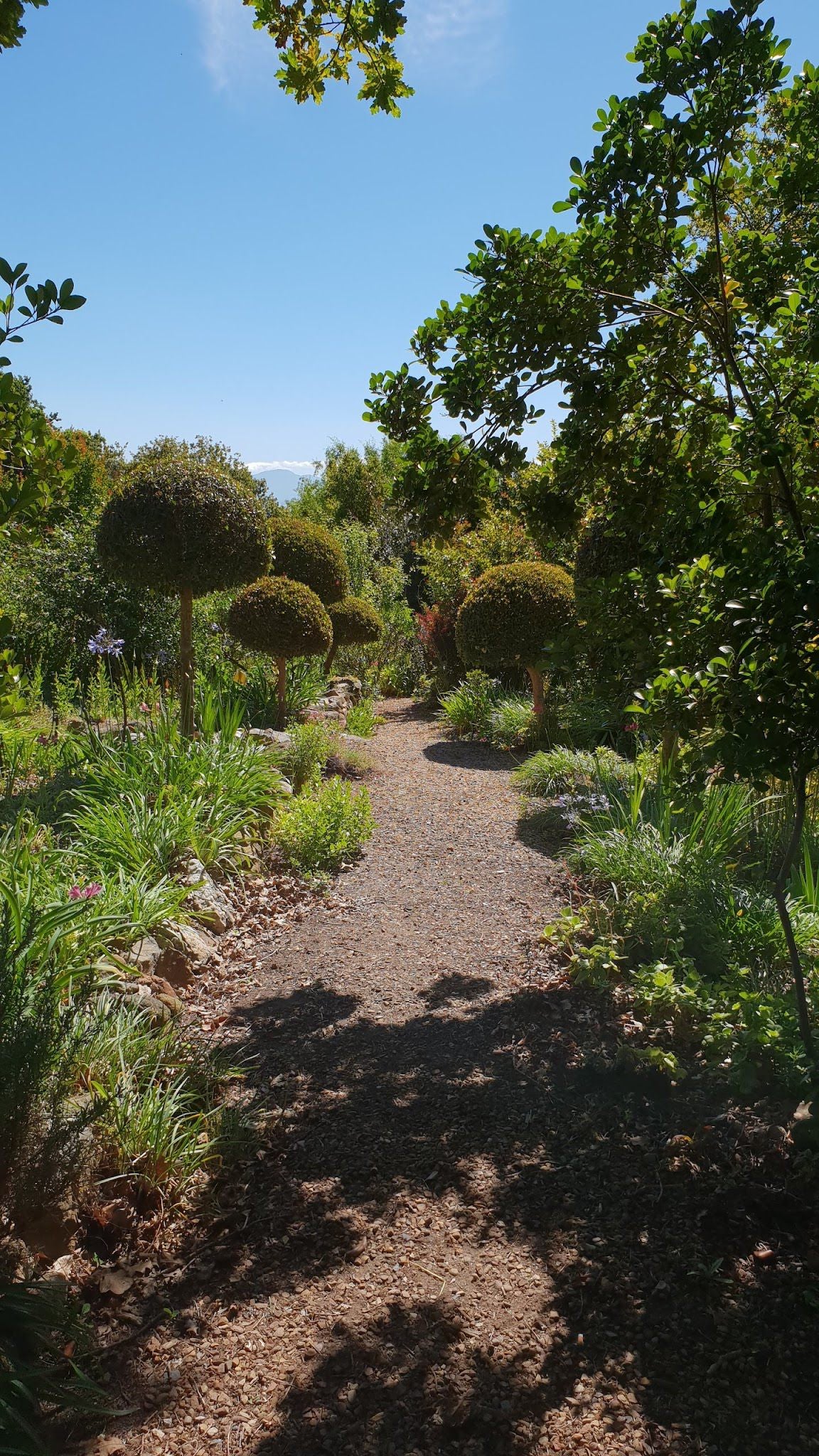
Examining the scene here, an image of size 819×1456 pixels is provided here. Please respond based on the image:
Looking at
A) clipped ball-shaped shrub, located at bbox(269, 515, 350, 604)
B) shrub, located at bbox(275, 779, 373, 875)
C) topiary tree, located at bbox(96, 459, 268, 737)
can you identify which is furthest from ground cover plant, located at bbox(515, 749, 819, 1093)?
clipped ball-shaped shrub, located at bbox(269, 515, 350, 604)

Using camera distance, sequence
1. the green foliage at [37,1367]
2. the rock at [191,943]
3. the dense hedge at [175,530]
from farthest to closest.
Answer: the dense hedge at [175,530] < the rock at [191,943] < the green foliage at [37,1367]

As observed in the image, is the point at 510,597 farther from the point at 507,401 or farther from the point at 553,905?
the point at 507,401

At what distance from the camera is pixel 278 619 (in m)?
8.30

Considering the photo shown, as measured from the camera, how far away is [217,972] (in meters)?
4.07

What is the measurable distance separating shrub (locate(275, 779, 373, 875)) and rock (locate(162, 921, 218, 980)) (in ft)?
3.71

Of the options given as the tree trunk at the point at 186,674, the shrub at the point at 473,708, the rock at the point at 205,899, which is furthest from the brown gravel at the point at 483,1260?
the shrub at the point at 473,708

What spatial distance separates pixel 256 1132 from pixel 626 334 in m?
3.11

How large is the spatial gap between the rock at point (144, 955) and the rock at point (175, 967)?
0.06 metres

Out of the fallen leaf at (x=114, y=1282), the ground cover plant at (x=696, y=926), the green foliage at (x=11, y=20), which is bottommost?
the fallen leaf at (x=114, y=1282)

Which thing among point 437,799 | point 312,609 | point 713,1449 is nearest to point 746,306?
point 713,1449

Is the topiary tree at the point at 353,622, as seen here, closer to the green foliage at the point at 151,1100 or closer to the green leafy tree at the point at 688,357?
the green leafy tree at the point at 688,357

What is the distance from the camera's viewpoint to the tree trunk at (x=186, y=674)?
22.4 feet

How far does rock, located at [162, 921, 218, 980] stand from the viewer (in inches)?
154

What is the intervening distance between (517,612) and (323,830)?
439 cm
